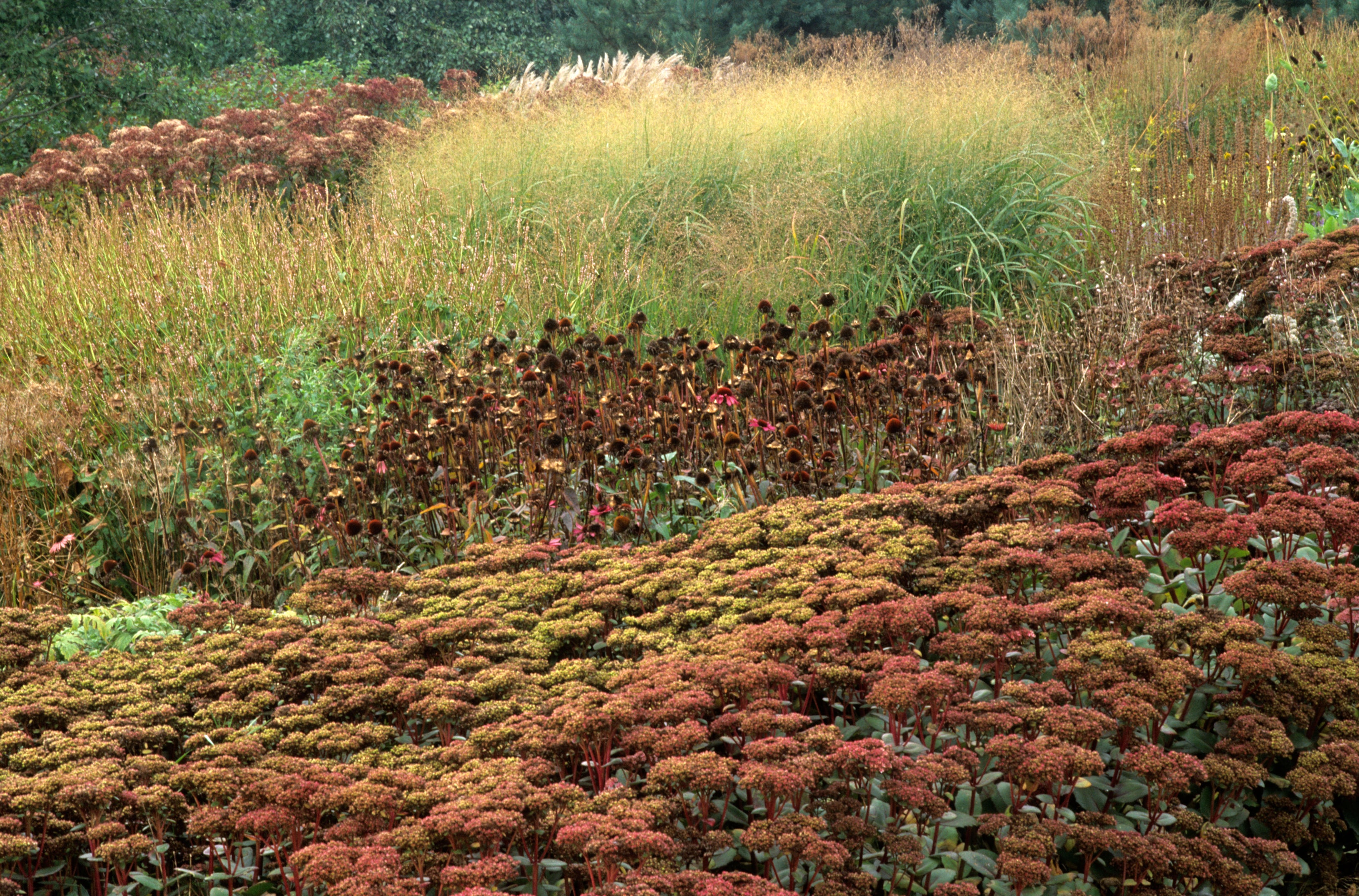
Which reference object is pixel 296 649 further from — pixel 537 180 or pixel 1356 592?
pixel 537 180

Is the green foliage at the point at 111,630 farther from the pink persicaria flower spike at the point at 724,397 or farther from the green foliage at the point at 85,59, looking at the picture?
the green foliage at the point at 85,59

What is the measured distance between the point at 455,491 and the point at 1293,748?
3.21 meters


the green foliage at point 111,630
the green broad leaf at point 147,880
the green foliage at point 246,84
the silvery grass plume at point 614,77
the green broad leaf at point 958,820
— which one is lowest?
the green foliage at point 111,630

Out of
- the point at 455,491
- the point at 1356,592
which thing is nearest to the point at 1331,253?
the point at 1356,592

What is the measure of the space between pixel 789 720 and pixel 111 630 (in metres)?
2.26

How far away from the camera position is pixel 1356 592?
7.43ft

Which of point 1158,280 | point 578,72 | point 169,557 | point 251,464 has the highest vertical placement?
point 578,72

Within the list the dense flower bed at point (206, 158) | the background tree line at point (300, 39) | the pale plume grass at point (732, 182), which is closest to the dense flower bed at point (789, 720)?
the pale plume grass at point (732, 182)

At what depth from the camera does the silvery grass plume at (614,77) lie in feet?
40.7

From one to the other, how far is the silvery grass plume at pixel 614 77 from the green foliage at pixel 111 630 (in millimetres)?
9376

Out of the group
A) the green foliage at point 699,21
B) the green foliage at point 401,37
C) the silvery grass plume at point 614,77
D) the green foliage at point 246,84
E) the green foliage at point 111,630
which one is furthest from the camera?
the green foliage at point 401,37

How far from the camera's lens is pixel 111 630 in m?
3.29

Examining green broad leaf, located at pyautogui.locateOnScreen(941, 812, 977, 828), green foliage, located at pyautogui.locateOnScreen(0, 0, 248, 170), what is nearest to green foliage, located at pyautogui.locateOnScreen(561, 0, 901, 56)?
green foliage, located at pyautogui.locateOnScreen(0, 0, 248, 170)

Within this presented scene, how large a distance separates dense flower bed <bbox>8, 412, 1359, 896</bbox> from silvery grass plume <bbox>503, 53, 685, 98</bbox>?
9.71 meters
